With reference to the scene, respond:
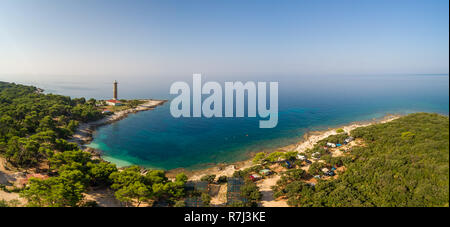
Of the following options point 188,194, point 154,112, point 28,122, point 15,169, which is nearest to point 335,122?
point 188,194

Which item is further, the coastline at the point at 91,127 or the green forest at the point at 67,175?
the coastline at the point at 91,127

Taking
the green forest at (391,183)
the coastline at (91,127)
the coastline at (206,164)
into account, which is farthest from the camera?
the coastline at (91,127)

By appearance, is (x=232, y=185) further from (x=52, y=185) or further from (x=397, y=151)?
(x=397, y=151)

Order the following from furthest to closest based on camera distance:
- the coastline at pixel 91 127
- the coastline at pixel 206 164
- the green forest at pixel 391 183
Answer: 1. the coastline at pixel 91 127
2. the coastline at pixel 206 164
3. the green forest at pixel 391 183

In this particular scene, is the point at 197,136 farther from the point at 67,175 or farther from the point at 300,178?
the point at 67,175

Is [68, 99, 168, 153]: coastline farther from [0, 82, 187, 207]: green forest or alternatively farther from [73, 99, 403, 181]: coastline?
[0, 82, 187, 207]: green forest

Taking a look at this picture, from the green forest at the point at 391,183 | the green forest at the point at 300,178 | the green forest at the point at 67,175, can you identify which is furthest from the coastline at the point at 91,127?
the green forest at the point at 391,183

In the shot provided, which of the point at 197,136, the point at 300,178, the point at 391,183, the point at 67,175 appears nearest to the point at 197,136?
the point at 197,136

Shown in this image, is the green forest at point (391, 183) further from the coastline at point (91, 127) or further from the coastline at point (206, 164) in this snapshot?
the coastline at point (91, 127)

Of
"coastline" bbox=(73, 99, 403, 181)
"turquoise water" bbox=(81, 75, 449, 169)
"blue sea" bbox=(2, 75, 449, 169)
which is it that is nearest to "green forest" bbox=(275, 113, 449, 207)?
"coastline" bbox=(73, 99, 403, 181)

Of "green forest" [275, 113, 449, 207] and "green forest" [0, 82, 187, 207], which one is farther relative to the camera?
"green forest" [0, 82, 187, 207]

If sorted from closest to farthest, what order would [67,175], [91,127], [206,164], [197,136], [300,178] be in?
1. [67,175]
2. [300,178]
3. [206,164]
4. [197,136]
5. [91,127]
